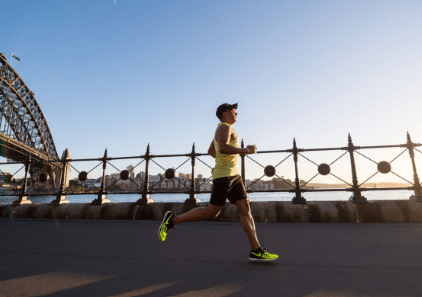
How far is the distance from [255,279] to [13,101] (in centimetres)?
6886

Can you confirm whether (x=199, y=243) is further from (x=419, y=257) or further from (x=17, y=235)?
(x=17, y=235)

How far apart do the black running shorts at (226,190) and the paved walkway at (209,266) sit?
25.1 inches

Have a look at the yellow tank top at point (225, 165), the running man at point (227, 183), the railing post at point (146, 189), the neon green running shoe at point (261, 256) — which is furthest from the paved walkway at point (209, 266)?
the railing post at point (146, 189)

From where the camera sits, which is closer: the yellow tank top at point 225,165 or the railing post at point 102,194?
the yellow tank top at point 225,165

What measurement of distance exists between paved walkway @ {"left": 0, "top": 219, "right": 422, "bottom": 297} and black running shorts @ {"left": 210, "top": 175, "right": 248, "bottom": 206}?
25.1 inches

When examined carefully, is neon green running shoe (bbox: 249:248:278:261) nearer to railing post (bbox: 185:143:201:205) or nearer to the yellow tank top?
the yellow tank top

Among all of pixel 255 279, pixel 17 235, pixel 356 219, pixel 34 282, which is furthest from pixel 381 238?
pixel 17 235

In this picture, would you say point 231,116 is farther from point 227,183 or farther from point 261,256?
point 261,256

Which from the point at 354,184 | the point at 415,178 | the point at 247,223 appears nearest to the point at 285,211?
the point at 354,184

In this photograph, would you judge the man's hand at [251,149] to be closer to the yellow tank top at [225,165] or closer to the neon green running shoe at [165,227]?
the yellow tank top at [225,165]

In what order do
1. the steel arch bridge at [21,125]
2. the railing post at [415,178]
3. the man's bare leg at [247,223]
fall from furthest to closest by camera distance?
the steel arch bridge at [21,125] → the railing post at [415,178] → the man's bare leg at [247,223]

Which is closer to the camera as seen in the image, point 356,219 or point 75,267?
point 75,267

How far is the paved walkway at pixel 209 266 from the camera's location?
5.56 ft

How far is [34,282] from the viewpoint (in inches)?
71.6
